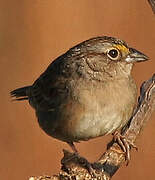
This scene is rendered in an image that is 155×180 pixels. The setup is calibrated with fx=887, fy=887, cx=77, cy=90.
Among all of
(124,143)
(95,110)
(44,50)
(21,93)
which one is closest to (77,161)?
(124,143)

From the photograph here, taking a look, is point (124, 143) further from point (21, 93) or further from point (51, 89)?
point (21, 93)

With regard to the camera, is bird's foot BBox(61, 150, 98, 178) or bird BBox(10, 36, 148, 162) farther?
bird BBox(10, 36, 148, 162)

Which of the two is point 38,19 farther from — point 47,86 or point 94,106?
point 94,106

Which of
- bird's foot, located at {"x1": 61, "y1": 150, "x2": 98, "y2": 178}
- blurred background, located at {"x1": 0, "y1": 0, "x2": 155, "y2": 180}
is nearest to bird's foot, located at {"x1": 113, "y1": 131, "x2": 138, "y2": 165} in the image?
bird's foot, located at {"x1": 61, "y1": 150, "x2": 98, "y2": 178}

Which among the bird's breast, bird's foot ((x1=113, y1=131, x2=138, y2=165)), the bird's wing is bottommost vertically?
bird's foot ((x1=113, y1=131, x2=138, y2=165))

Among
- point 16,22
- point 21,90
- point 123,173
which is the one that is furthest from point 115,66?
point 16,22

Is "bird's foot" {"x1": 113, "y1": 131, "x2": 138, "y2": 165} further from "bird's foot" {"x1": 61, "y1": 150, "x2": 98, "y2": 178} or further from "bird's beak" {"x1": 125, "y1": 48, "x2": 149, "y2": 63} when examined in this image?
"bird's beak" {"x1": 125, "y1": 48, "x2": 149, "y2": 63}
